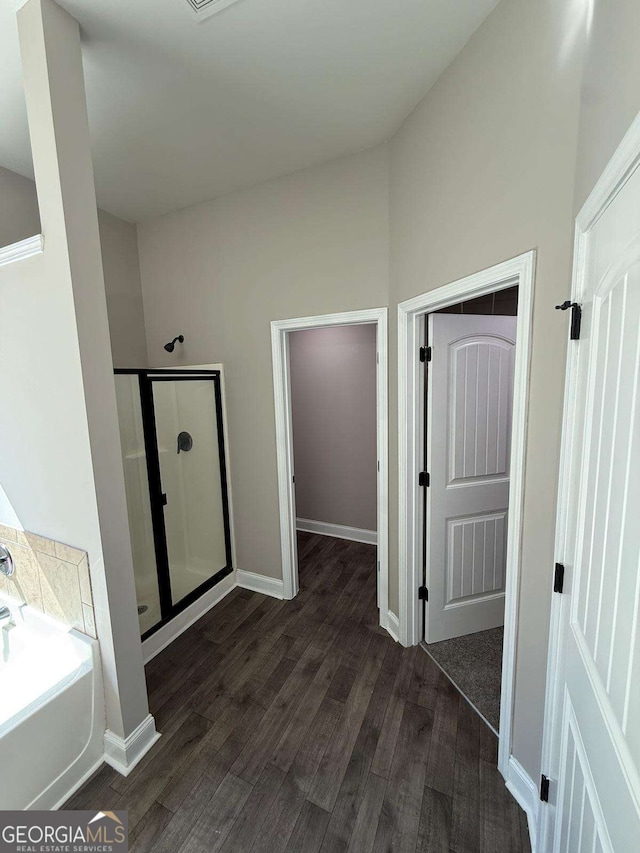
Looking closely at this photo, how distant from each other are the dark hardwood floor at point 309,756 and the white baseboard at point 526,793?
0.03m

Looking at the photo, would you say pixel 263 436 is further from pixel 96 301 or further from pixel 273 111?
pixel 273 111

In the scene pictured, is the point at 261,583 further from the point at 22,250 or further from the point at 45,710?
the point at 22,250

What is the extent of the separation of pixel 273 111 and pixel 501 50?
3.42 ft

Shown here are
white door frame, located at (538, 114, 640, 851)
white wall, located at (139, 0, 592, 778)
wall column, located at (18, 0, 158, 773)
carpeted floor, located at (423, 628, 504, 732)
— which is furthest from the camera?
carpeted floor, located at (423, 628, 504, 732)

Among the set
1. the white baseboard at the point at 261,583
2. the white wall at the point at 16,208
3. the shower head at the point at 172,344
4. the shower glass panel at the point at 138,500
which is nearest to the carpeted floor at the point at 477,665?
the white baseboard at the point at 261,583

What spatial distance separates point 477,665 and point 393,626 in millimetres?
509

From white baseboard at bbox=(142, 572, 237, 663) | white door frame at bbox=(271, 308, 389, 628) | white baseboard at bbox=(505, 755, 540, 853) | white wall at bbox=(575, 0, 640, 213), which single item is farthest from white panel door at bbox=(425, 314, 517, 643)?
white baseboard at bbox=(142, 572, 237, 663)

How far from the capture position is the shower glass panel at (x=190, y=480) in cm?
246

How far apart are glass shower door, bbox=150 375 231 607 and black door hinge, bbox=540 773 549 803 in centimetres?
216

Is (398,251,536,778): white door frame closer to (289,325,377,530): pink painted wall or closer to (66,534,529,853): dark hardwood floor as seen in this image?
(66,534,529,853): dark hardwood floor

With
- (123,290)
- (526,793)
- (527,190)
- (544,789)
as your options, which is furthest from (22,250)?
(526,793)

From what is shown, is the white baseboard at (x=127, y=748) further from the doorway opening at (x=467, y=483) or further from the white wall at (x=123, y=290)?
the white wall at (x=123, y=290)

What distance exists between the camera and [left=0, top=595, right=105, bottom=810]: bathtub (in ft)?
4.26

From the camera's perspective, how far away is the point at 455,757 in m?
1.59
